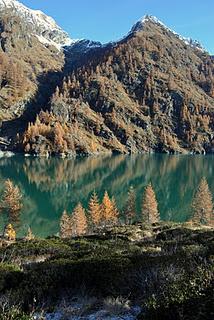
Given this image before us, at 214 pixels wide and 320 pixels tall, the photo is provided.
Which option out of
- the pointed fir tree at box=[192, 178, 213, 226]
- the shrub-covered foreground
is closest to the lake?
the pointed fir tree at box=[192, 178, 213, 226]

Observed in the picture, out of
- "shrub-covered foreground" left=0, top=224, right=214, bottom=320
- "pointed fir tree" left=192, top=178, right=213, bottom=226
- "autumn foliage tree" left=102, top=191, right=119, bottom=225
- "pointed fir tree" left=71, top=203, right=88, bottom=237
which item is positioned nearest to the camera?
"shrub-covered foreground" left=0, top=224, right=214, bottom=320

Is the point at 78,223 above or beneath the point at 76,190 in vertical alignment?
above

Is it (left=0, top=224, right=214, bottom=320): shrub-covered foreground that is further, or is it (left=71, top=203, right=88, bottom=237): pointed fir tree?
(left=71, top=203, right=88, bottom=237): pointed fir tree

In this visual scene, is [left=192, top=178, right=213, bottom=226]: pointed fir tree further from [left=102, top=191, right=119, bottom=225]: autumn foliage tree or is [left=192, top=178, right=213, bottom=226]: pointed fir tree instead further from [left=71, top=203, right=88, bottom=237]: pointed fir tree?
[left=71, top=203, right=88, bottom=237]: pointed fir tree

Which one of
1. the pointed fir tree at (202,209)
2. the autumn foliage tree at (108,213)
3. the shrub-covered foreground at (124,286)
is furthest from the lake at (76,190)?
the shrub-covered foreground at (124,286)

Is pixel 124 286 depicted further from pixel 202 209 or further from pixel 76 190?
pixel 76 190

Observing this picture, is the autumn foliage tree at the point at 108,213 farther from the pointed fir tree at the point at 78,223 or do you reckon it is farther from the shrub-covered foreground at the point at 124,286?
the shrub-covered foreground at the point at 124,286

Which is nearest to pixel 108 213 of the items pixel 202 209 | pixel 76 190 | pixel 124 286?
pixel 202 209

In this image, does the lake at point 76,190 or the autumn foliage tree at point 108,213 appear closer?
the autumn foliage tree at point 108,213

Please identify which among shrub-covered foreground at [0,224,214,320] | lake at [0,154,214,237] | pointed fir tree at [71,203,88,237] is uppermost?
shrub-covered foreground at [0,224,214,320]

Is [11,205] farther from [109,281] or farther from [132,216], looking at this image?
[109,281]

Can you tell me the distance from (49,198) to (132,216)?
1970 inches

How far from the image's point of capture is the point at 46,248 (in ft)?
88.4

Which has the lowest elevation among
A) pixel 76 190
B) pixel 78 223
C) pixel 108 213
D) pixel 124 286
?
pixel 76 190
